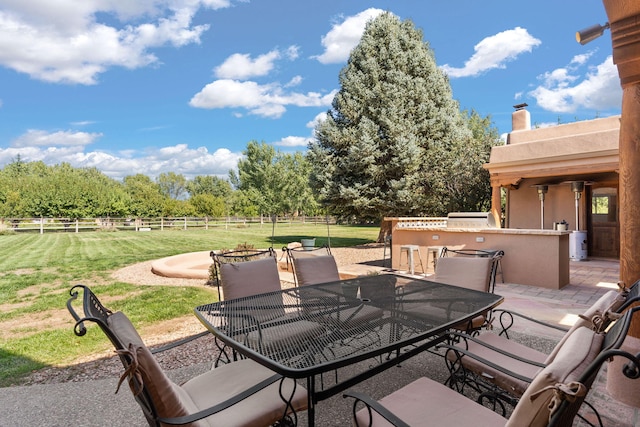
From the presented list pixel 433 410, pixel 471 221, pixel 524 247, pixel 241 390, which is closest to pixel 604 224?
pixel 471 221

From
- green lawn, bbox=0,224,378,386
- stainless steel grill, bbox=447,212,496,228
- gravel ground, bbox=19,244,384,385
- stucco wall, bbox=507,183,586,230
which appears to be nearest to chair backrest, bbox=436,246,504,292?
gravel ground, bbox=19,244,384,385

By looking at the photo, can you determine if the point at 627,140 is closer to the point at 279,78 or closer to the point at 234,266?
the point at 234,266

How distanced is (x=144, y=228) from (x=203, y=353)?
82.2ft

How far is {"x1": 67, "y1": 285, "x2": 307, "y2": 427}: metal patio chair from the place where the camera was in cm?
128

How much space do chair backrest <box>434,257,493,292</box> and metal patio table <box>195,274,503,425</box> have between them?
12.8 inches

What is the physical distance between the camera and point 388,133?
533 inches

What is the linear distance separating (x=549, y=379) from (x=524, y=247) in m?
6.14

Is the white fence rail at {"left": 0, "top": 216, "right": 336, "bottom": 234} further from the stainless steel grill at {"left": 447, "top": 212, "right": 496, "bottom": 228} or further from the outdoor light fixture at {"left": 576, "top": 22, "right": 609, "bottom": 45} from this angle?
the outdoor light fixture at {"left": 576, "top": 22, "right": 609, "bottom": 45}

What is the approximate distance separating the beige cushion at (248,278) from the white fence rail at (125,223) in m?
21.4

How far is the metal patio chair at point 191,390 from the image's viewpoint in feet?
4.21

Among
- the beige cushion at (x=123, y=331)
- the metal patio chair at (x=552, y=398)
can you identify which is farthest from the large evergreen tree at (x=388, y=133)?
the beige cushion at (x=123, y=331)

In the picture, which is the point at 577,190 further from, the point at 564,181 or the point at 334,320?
the point at 334,320

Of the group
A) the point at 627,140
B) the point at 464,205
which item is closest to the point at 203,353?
the point at 627,140

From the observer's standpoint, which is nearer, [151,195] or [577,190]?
[577,190]
